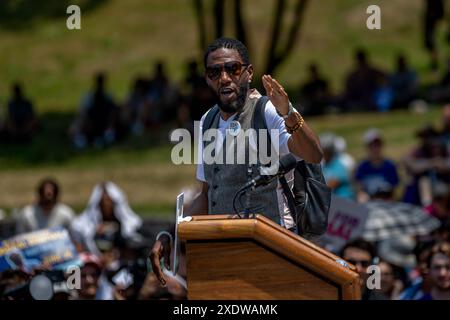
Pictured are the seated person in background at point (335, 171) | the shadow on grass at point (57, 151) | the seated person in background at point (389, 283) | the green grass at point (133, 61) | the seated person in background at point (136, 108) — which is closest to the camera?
the seated person in background at point (389, 283)

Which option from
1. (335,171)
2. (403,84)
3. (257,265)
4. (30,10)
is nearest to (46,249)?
(335,171)

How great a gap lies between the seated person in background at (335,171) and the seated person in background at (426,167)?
2.62ft

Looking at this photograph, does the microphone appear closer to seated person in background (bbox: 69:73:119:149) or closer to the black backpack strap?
the black backpack strap

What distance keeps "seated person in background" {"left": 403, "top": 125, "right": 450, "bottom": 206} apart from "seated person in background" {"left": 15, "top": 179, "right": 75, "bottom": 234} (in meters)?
3.94

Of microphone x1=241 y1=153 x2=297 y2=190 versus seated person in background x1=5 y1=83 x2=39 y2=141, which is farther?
seated person in background x1=5 y1=83 x2=39 y2=141

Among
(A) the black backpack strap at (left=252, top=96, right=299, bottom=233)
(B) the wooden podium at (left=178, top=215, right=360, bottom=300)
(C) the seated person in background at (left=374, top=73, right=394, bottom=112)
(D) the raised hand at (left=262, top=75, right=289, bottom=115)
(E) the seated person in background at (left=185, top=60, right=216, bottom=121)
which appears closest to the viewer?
(B) the wooden podium at (left=178, top=215, right=360, bottom=300)

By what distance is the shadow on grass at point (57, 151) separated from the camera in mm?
21683

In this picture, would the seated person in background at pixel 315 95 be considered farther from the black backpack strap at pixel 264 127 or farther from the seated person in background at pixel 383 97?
the black backpack strap at pixel 264 127

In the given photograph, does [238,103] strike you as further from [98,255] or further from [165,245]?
[98,255]

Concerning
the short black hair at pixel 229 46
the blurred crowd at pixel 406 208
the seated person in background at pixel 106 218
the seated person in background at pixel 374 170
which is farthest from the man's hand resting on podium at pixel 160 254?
the seated person in background at pixel 374 170

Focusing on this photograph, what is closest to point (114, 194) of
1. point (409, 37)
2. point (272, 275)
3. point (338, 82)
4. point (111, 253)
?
point (111, 253)

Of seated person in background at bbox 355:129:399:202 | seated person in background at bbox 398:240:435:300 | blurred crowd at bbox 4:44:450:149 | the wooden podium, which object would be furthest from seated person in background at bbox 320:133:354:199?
the wooden podium

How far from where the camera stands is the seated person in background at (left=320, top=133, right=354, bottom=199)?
1462cm

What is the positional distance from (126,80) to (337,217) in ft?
53.5
